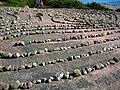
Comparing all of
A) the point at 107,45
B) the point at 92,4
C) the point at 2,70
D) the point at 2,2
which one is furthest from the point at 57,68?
the point at 92,4

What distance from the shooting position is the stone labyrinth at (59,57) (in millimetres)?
9727

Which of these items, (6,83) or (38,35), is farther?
(38,35)

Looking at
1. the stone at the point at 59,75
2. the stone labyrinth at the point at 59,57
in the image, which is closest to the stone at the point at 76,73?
the stone labyrinth at the point at 59,57

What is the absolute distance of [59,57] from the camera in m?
12.3

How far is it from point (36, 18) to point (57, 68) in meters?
11.1

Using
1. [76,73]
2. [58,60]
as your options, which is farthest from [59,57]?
[76,73]

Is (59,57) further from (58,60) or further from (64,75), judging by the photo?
(64,75)

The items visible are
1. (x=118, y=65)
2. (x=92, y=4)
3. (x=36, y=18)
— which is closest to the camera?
(x=118, y=65)

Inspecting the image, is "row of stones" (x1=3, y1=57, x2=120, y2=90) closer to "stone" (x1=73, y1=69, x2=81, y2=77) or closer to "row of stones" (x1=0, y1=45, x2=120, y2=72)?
"stone" (x1=73, y1=69, x2=81, y2=77)

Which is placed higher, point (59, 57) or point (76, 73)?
point (76, 73)

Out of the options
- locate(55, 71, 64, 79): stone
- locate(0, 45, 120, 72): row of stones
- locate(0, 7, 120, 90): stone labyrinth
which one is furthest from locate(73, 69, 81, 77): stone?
locate(0, 45, 120, 72): row of stones

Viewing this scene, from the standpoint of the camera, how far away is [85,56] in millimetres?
12336

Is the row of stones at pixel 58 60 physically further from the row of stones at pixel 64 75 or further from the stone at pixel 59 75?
the stone at pixel 59 75

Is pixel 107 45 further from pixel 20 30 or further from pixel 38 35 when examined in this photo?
pixel 20 30
